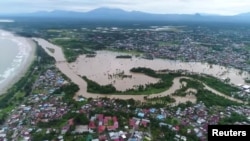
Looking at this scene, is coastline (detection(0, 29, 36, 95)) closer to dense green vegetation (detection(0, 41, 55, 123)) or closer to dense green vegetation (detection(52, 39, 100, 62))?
dense green vegetation (detection(0, 41, 55, 123))

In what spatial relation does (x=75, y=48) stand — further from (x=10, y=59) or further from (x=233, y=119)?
(x=233, y=119)

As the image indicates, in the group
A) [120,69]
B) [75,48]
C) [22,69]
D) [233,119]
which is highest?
[75,48]

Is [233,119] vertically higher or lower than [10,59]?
lower

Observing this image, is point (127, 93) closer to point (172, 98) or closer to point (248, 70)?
point (172, 98)

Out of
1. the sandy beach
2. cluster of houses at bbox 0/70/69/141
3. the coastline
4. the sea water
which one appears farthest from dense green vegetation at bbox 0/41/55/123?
the sandy beach

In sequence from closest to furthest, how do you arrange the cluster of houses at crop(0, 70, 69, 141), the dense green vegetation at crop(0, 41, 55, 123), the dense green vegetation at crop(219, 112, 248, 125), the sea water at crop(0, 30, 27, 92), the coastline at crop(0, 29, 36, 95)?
1. the cluster of houses at crop(0, 70, 69, 141)
2. the dense green vegetation at crop(219, 112, 248, 125)
3. the dense green vegetation at crop(0, 41, 55, 123)
4. the coastline at crop(0, 29, 36, 95)
5. the sea water at crop(0, 30, 27, 92)

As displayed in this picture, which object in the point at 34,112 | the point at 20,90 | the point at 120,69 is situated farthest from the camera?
the point at 120,69

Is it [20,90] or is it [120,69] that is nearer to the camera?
[20,90]

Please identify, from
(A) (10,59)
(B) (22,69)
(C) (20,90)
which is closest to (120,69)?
(B) (22,69)

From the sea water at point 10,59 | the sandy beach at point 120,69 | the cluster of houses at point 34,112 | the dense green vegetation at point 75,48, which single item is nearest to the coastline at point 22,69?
the sea water at point 10,59
